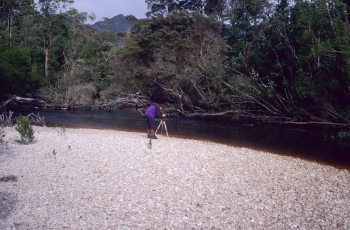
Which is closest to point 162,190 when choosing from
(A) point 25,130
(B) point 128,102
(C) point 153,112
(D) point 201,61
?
(C) point 153,112

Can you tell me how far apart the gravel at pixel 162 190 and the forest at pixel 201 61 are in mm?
10728

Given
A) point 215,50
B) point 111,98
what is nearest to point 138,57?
point 111,98

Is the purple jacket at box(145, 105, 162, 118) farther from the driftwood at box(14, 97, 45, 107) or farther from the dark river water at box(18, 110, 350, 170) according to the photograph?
the driftwood at box(14, 97, 45, 107)

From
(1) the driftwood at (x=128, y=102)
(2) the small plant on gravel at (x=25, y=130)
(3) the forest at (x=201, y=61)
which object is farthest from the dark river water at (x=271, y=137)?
(1) the driftwood at (x=128, y=102)

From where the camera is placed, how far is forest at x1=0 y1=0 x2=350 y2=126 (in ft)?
67.7

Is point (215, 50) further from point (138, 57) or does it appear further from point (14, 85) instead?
point (14, 85)

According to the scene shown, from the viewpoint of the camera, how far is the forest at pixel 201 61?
20.6 metres

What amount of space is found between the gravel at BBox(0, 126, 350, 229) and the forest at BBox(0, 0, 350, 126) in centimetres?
1073

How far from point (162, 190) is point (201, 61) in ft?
76.4

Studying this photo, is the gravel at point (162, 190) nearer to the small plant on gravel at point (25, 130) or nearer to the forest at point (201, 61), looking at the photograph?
the small plant on gravel at point (25, 130)

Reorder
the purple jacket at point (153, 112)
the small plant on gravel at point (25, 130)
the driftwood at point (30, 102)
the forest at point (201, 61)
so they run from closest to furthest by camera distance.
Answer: the small plant on gravel at point (25, 130), the purple jacket at point (153, 112), the forest at point (201, 61), the driftwood at point (30, 102)

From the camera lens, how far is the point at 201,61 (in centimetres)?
3008

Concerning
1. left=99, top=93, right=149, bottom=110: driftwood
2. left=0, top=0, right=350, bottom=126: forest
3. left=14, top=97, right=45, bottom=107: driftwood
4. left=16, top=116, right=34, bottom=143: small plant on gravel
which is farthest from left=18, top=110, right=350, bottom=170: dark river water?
left=14, top=97, right=45, bottom=107: driftwood

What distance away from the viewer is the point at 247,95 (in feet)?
80.4
